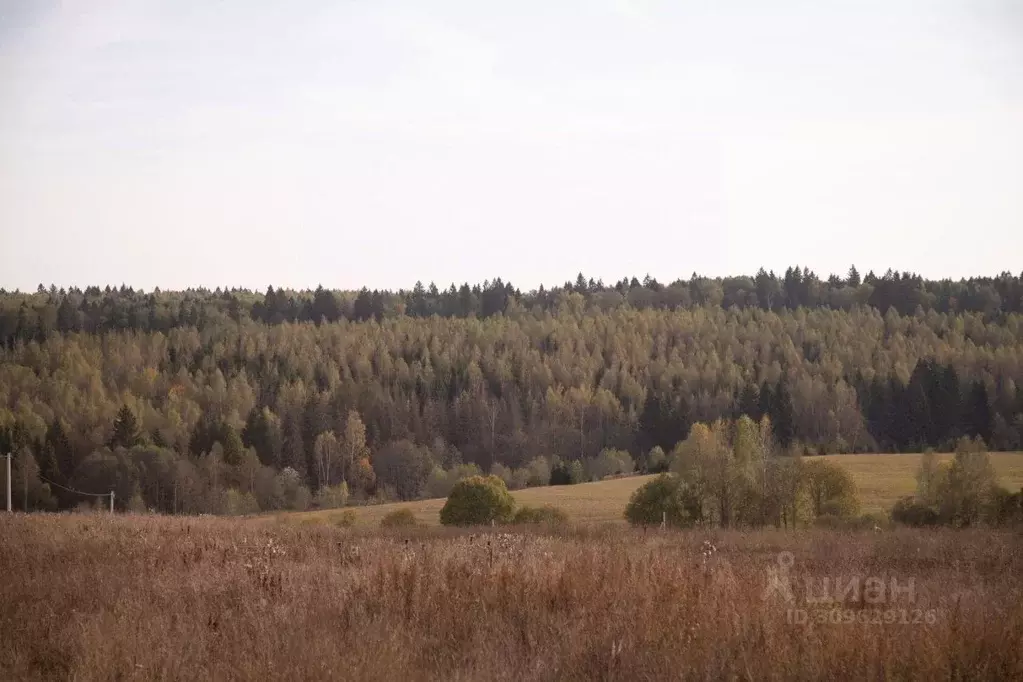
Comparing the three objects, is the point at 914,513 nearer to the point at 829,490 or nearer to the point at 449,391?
the point at 829,490

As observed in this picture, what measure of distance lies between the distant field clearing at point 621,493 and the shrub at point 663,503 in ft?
6.82

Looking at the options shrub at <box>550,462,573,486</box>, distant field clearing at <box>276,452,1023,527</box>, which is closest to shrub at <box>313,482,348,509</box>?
shrub at <box>550,462,573,486</box>

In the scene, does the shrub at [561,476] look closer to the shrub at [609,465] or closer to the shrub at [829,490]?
the shrub at [609,465]

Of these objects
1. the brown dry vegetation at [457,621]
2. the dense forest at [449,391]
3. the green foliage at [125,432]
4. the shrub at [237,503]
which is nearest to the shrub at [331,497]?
the dense forest at [449,391]

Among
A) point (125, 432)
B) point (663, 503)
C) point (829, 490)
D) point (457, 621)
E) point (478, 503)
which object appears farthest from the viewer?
point (125, 432)

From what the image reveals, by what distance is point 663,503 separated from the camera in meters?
51.9

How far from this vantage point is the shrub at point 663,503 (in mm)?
51312

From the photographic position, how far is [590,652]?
696cm

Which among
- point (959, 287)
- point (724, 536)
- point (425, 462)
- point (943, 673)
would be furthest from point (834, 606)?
point (959, 287)

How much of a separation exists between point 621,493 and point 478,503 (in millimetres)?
25001

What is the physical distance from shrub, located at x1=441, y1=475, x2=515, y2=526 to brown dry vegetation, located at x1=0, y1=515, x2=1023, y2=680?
39377 millimetres

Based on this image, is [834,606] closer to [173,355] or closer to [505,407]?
[505,407]

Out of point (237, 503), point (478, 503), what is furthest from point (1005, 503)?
point (237, 503)

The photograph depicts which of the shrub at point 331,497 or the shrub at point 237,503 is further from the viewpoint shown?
the shrub at point 331,497
